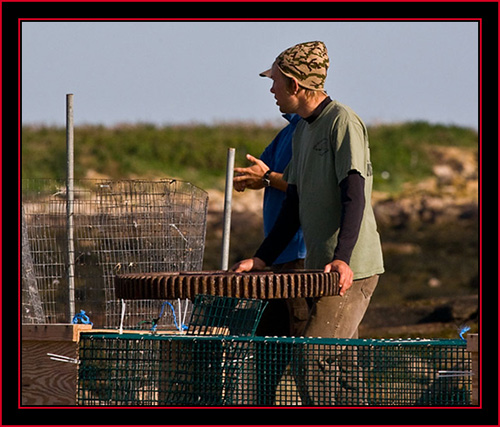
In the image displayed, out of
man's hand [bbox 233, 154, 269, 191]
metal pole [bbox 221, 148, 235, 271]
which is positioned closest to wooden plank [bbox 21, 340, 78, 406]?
man's hand [bbox 233, 154, 269, 191]

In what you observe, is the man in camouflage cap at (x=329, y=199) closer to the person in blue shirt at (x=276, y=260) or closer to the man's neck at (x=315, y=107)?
the man's neck at (x=315, y=107)

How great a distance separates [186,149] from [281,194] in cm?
2430

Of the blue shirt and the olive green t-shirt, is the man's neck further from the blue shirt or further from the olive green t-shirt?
the blue shirt

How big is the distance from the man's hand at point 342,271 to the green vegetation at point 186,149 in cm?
2197

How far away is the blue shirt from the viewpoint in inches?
219

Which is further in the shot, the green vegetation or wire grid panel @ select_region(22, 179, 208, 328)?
the green vegetation

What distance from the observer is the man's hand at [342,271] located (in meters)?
4.59

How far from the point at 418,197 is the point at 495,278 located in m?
24.5

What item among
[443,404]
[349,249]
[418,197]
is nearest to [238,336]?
[349,249]

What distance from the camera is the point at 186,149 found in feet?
98.5

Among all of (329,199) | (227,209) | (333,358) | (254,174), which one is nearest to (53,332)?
(333,358)

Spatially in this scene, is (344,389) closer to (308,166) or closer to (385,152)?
(308,166)

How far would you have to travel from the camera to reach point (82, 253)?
267 inches

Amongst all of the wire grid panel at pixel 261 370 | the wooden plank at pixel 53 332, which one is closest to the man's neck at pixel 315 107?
the wire grid panel at pixel 261 370
